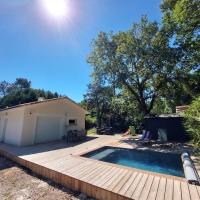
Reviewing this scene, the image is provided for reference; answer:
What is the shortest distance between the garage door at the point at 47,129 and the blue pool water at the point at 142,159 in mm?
5417

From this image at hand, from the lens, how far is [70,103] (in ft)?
54.3

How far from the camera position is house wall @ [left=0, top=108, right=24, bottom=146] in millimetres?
11961

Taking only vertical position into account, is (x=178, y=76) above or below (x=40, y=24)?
below

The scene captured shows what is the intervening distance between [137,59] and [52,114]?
983 centimetres

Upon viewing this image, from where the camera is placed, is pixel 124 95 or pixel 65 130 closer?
pixel 65 130

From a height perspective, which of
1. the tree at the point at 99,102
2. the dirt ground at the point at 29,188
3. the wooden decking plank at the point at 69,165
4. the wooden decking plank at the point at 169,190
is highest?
the tree at the point at 99,102

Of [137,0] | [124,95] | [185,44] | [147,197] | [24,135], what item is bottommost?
[147,197]

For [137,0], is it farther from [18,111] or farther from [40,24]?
[18,111]

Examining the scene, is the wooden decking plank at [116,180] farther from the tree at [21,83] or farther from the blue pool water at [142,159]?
the tree at [21,83]

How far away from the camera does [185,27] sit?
12000mm

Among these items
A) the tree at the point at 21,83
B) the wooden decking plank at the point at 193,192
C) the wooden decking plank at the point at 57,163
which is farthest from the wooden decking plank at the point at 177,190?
the tree at the point at 21,83

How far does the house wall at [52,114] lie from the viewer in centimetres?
1205

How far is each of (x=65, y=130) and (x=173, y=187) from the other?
12.3m

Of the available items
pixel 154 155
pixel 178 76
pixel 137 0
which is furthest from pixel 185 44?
pixel 154 155
